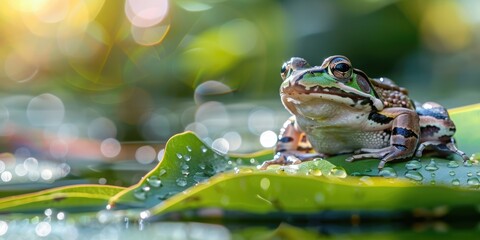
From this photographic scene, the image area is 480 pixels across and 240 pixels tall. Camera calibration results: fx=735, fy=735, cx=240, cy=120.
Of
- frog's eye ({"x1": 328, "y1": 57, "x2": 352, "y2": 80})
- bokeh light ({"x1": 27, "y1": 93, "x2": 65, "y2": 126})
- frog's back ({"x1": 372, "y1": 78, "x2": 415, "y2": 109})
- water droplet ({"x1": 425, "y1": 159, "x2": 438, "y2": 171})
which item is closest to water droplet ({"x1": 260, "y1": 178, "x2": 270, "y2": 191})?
water droplet ({"x1": 425, "y1": 159, "x2": 438, "y2": 171})

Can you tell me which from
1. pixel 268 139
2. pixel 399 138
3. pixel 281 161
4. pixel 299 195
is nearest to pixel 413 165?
pixel 399 138

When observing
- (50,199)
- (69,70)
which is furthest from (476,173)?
(69,70)

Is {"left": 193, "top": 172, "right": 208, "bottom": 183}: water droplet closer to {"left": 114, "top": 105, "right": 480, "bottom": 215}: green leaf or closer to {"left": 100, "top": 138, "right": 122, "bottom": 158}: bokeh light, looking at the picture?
{"left": 114, "top": 105, "right": 480, "bottom": 215}: green leaf

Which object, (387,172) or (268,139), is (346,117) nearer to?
(387,172)

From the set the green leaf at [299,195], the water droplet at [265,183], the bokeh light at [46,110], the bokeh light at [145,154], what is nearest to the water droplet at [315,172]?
the green leaf at [299,195]

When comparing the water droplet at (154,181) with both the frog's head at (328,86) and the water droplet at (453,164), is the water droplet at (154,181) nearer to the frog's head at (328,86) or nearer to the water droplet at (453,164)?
the frog's head at (328,86)

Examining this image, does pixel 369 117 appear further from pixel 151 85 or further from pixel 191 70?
pixel 151 85
